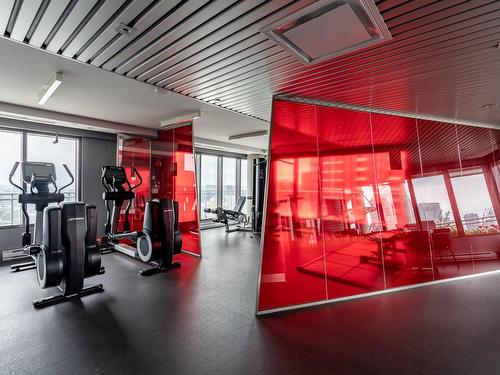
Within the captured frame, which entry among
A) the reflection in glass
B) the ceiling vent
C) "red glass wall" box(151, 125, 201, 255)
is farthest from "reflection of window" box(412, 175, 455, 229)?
"red glass wall" box(151, 125, 201, 255)

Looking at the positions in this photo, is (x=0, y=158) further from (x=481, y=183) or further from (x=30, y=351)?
(x=481, y=183)

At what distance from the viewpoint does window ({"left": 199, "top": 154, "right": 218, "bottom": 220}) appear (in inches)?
379

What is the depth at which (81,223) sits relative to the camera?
3.56 meters

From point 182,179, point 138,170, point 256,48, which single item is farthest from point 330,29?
point 138,170

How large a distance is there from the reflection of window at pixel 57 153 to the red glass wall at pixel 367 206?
5.49 meters

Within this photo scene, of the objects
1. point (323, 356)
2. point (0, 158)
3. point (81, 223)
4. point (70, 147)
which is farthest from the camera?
point (70, 147)

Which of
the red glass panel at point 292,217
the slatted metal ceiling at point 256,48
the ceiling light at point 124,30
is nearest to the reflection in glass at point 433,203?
the slatted metal ceiling at point 256,48

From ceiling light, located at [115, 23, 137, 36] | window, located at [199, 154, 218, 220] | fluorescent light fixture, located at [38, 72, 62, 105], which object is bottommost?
window, located at [199, 154, 218, 220]

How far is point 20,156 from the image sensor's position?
224 inches

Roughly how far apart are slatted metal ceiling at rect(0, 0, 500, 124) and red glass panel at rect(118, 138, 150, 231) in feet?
12.5

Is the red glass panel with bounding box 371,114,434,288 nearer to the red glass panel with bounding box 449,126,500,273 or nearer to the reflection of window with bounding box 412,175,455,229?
the reflection of window with bounding box 412,175,455,229

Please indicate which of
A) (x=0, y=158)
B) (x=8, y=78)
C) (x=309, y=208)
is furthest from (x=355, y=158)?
(x=0, y=158)

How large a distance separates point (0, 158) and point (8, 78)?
9.04 feet

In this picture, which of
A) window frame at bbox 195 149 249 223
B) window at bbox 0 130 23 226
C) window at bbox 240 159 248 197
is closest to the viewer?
window at bbox 0 130 23 226
